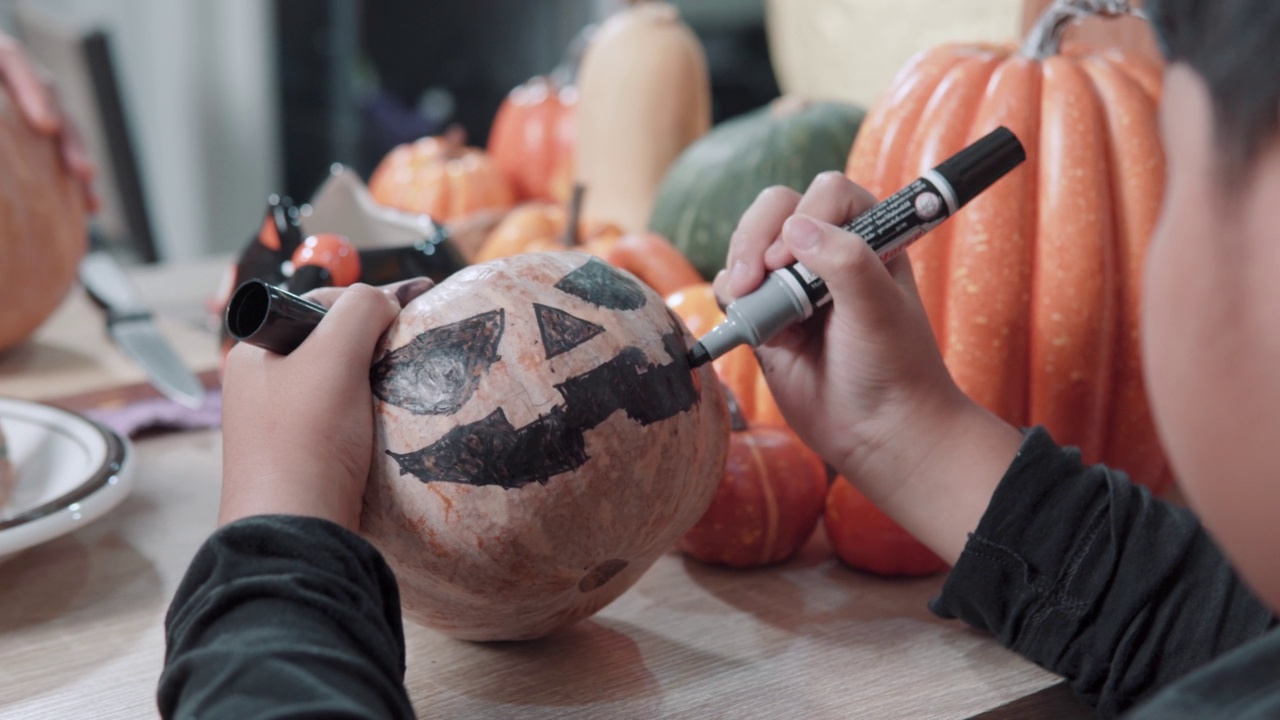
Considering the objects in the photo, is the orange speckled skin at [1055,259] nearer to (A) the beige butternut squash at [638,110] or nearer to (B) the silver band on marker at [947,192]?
(B) the silver band on marker at [947,192]

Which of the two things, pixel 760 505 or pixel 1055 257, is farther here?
pixel 1055 257

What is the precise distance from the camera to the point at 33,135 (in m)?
1.27

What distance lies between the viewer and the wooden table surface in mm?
645

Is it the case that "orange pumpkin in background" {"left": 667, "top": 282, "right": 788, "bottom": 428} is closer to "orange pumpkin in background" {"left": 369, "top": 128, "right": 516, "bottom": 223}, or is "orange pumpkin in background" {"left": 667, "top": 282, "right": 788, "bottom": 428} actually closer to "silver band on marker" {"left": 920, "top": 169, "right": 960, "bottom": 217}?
"silver band on marker" {"left": 920, "top": 169, "right": 960, "bottom": 217}

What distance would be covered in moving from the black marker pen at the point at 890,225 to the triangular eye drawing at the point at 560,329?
99 millimetres

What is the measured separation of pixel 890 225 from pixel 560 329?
0.78ft

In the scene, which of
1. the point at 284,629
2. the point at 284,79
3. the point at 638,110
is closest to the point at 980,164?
the point at 284,629

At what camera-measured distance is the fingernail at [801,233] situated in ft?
2.29

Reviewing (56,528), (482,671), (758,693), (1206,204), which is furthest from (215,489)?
(1206,204)

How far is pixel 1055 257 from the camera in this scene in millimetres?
898

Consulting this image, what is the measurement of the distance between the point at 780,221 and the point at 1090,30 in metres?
0.65

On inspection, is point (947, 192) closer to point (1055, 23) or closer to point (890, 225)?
point (890, 225)

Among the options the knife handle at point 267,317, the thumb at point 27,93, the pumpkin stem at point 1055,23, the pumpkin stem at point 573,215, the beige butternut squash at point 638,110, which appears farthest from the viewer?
the beige butternut squash at point 638,110

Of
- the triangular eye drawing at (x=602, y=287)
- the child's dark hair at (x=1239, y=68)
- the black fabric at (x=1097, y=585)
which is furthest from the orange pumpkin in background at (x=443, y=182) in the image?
the child's dark hair at (x=1239, y=68)
